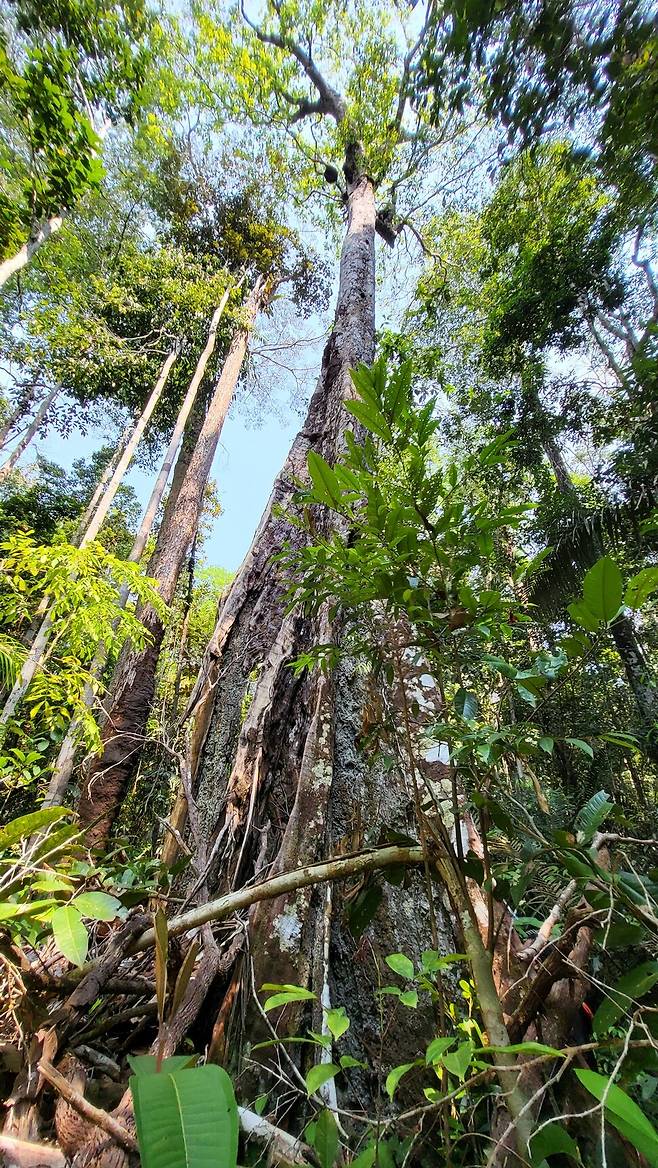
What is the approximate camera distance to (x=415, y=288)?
668cm

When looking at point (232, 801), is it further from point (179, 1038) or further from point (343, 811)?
point (179, 1038)

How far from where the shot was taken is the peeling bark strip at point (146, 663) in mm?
3822

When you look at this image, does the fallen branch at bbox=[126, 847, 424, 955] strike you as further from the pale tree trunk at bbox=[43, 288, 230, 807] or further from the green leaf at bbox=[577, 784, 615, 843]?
the pale tree trunk at bbox=[43, 288, 230, 807]

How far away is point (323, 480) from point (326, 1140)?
2.76 ft

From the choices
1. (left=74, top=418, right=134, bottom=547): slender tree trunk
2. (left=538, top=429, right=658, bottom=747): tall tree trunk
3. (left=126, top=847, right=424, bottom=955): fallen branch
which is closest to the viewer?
(left=126, top=847, right=424, bottom=955): fallen branch

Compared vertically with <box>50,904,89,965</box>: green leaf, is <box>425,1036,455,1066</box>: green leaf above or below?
below

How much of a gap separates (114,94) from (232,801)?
20.6 ft

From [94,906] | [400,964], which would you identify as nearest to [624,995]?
[400,964]

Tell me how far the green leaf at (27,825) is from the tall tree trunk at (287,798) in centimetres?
40

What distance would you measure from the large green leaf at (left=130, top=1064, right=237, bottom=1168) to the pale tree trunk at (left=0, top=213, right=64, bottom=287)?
4356mm

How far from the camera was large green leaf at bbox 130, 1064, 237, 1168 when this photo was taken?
0.34 m

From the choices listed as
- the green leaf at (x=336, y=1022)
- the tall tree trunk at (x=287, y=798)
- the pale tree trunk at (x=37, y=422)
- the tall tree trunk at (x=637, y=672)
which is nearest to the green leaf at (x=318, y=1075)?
the green leaf at (x=336, y=1022)

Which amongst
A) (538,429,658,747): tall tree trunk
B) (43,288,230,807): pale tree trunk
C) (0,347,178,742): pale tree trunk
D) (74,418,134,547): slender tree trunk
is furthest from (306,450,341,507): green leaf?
(74,418,134,547): slender tree trunk

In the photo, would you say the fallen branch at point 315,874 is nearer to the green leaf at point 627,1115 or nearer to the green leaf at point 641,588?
the green leaf at point 627,1115
